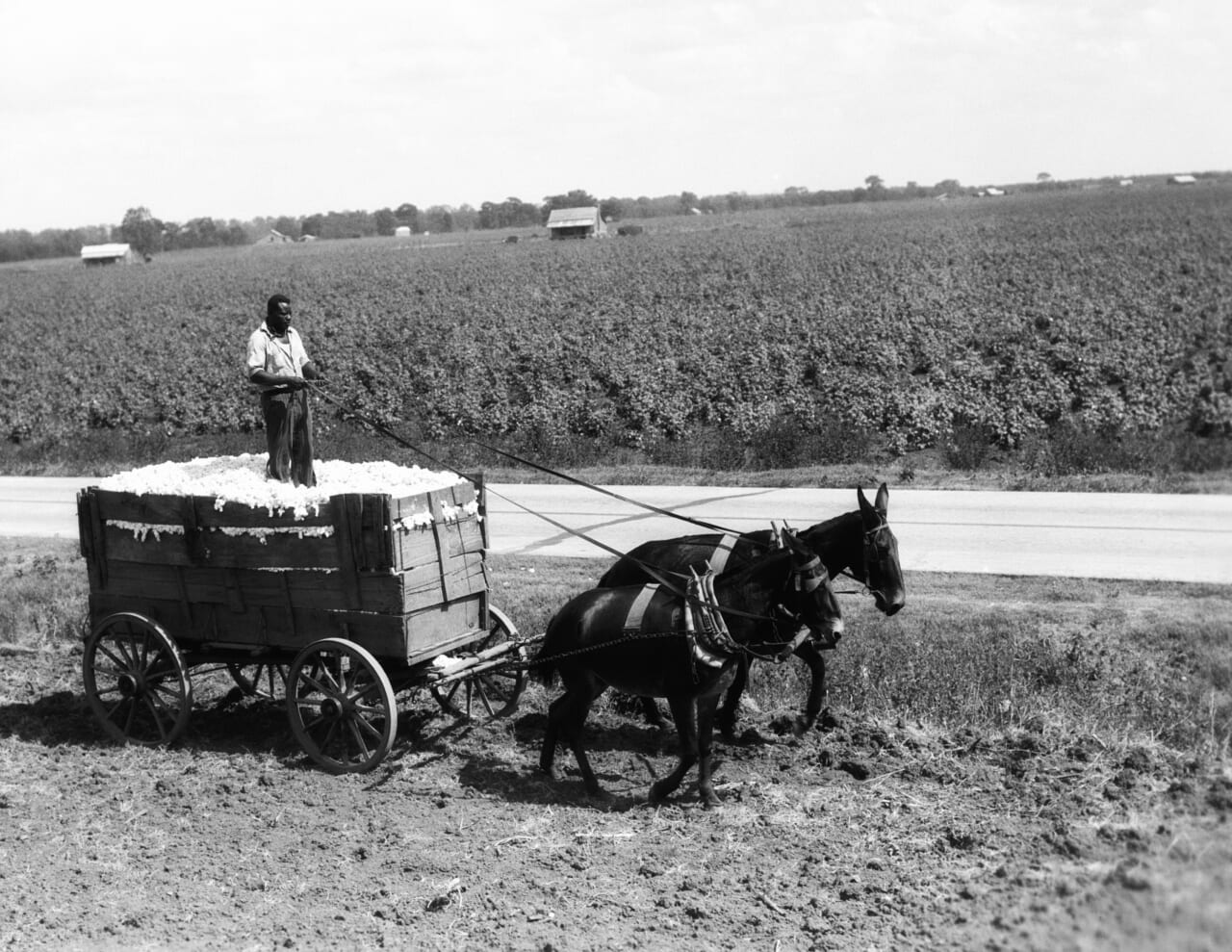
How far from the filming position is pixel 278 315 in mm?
8797

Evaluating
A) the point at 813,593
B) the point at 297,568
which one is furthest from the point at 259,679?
the point at 813,593

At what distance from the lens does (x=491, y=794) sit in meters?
7.84

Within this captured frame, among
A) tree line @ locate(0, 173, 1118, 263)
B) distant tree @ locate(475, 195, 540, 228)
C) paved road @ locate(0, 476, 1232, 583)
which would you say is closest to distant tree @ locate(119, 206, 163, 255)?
tree line @ locate(0, 173, 1118, 263)

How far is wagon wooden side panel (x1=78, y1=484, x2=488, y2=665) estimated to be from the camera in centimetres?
807

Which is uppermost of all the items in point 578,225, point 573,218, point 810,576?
point 573,218

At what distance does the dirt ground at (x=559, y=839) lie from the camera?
5.86 m

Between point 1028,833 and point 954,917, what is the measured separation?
117 cm

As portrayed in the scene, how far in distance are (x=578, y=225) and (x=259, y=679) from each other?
61.1m

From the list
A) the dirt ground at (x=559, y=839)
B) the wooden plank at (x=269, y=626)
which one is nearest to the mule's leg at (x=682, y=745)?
the dirt ground at (x=559, y=839)

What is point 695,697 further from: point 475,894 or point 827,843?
point 475,894

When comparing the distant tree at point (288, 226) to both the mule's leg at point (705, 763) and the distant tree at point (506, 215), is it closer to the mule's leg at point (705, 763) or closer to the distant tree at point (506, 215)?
the distant tree at point (506, 215)

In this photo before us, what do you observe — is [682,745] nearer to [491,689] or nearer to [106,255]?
[491,689]

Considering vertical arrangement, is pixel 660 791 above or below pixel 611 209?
below

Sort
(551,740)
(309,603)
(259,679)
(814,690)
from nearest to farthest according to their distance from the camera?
(551,740) < (309,603) < (814,690) < (259,679)
